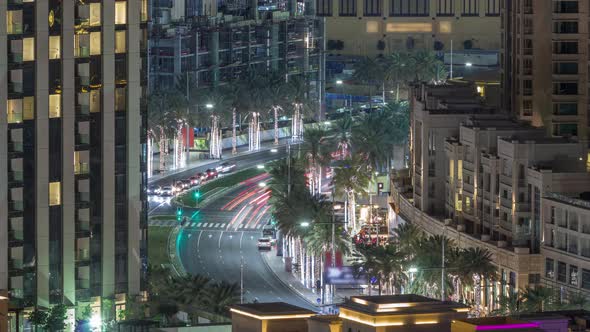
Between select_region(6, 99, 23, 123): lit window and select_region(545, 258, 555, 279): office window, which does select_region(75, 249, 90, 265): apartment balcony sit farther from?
select_region(545, 258, 555, 279): office window

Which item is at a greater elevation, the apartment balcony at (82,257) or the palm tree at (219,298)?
the apartment balcony at (82,257)

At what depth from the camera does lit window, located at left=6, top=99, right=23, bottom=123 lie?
144375mm

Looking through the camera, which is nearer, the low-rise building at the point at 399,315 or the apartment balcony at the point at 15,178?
the low-rise building at the point at 399,315

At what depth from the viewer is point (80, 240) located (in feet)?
481

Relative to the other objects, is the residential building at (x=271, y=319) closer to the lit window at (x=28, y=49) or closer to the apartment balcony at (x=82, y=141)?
the lit window at (x=28, y=49)

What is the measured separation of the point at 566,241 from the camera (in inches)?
7028

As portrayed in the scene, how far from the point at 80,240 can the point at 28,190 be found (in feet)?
14.9

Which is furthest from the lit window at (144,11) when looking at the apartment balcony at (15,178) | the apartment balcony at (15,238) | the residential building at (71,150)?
the apartment balcony at (15,238)

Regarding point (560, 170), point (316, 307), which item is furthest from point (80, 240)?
point (560, 170)

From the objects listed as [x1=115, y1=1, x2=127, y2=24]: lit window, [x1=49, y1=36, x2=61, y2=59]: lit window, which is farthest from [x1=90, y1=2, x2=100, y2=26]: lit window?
[x1=49, y1=36, x2=61, y2=59]: lit window

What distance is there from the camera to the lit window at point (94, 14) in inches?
5709

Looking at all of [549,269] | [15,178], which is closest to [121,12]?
[15,178]

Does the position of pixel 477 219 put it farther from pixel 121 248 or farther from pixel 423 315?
pixel 423 315

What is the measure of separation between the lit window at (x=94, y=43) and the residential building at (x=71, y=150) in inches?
2.4
